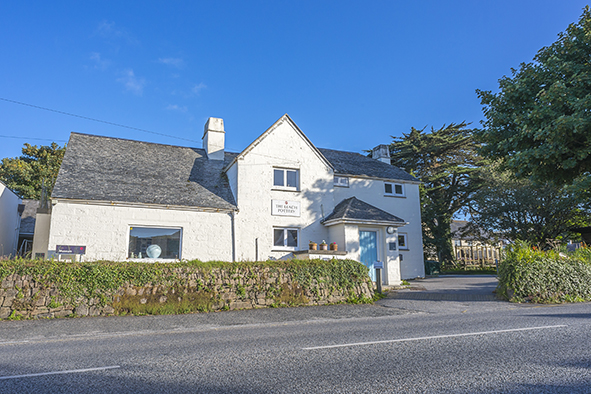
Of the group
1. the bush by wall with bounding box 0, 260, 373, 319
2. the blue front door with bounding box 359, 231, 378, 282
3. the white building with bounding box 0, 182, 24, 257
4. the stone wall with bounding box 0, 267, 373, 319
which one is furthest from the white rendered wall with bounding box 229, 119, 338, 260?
the white building with bounding box 0, 182, 24, 257

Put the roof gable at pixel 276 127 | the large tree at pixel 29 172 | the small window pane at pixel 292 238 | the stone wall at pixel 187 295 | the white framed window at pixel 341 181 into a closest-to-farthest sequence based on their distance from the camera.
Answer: the stone wall at pixel 187 295, the small window pane at pixel 292 238, the roof gable at pixel 276 127, the white framed window at pixel 341 181, the large tree at pixel 29 172

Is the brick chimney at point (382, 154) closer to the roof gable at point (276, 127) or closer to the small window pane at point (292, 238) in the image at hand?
the roof gable at point (276, 127)

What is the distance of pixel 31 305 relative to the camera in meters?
10.9

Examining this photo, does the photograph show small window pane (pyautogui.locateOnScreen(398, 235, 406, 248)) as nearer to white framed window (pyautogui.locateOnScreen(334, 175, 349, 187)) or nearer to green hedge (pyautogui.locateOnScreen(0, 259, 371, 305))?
white framed window (pyautogui.locateOnScreen(334, 175, 349, 187))

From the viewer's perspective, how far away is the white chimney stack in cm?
2292

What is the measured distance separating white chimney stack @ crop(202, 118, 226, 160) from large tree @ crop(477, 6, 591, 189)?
14.0 m

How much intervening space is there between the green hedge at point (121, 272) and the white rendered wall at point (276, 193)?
17.0 feet

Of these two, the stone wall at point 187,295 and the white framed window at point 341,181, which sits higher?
the white framed window at point 341,181

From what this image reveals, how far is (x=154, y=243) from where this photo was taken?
56.8 ft

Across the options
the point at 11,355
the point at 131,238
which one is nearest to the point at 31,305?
the point at 11,355

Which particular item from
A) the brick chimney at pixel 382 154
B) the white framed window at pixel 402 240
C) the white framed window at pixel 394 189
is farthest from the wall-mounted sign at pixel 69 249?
the brick chimney at pixel 382 154

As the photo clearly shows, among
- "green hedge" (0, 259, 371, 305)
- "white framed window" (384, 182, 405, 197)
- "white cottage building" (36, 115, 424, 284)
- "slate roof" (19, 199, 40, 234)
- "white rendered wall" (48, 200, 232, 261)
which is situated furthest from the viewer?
"slate roof" (19, 199, 40, 234)

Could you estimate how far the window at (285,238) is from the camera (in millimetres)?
19844

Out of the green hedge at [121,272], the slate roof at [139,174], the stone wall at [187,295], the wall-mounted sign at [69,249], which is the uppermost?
the slate roof at [139,174]
